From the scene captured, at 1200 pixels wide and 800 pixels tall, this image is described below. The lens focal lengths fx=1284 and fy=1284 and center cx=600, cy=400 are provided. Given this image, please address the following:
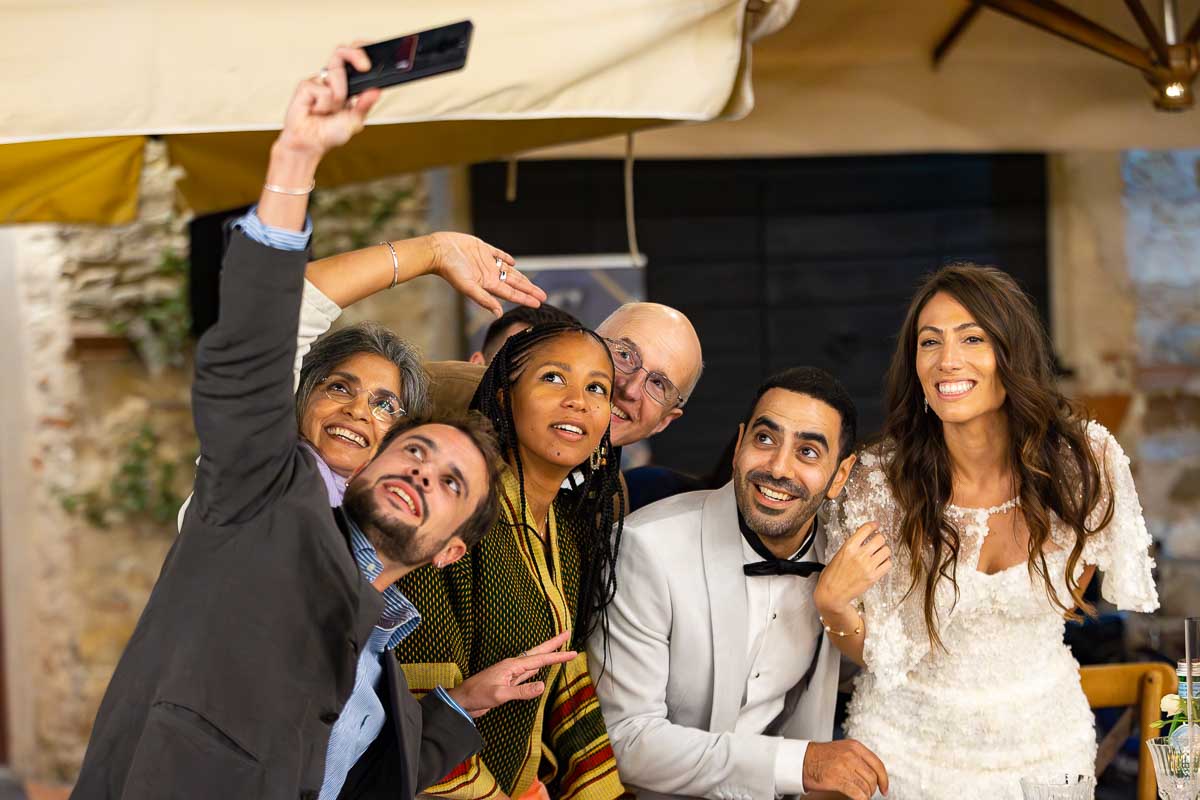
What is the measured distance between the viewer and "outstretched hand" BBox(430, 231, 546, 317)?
7.75ft

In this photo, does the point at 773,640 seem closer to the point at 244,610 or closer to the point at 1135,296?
the point at 244,610

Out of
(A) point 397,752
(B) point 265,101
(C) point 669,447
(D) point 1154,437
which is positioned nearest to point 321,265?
(B) point 265,101

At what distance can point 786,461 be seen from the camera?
9.09 ft

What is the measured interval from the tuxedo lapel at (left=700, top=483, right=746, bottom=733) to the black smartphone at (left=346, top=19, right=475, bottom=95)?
5.18 feet

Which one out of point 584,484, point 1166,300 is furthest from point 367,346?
point 1166,300

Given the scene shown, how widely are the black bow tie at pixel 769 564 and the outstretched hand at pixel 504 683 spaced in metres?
0.57

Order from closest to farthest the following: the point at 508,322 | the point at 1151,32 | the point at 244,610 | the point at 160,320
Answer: the point at 244,610
the point at 508,322
the point at 1151,32
the point at 160,320

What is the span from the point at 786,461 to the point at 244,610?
1.39 metres

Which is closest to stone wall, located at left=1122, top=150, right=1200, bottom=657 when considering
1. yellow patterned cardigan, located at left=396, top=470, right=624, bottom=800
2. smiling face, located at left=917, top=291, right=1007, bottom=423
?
smiling face, located at left=917, top=291, right=1007, bottom=423

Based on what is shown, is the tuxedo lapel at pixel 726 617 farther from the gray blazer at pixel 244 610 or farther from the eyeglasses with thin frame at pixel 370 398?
the gray blazer at pixel 244 610

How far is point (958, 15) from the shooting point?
5148 mm

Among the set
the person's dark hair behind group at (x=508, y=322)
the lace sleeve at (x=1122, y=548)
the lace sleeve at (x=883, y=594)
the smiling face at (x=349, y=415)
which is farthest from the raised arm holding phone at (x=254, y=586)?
the lace sleeve at (x=1122, y=548)

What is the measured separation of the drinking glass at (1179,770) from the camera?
7.36 feet

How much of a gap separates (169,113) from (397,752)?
1.37m
